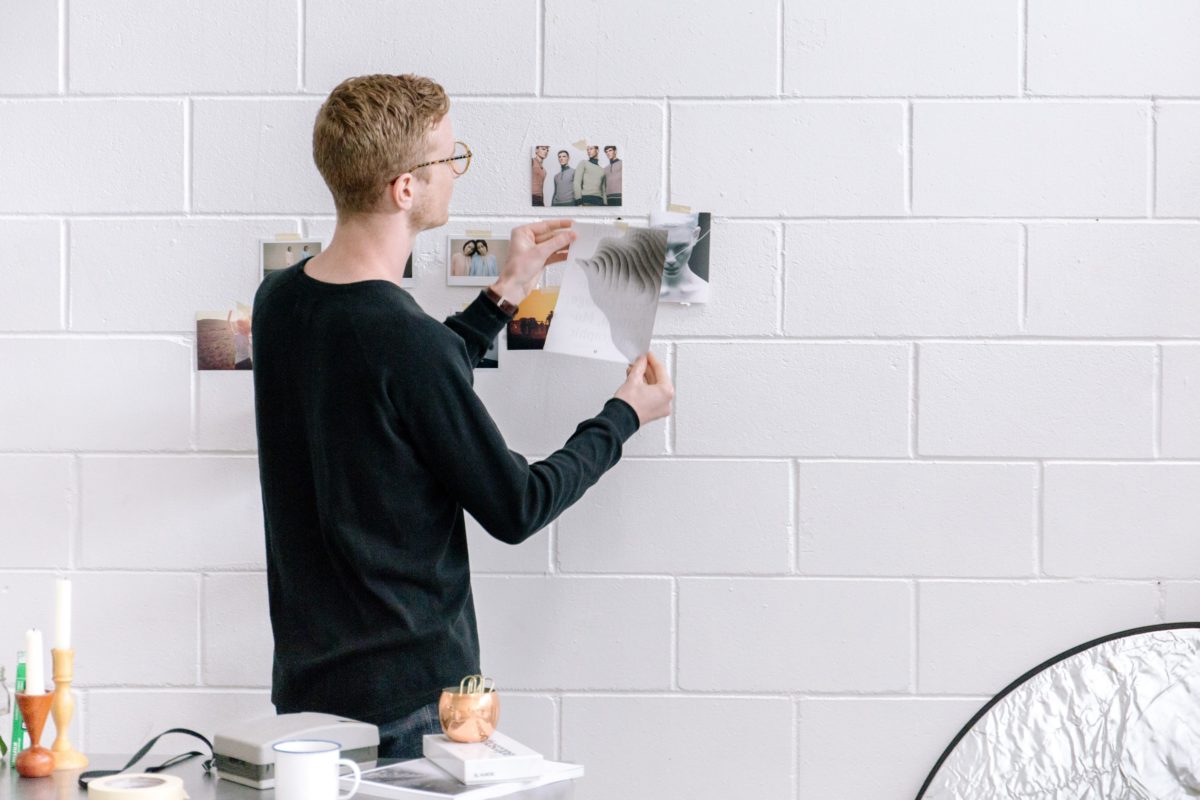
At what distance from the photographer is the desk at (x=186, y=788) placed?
50.8 inches

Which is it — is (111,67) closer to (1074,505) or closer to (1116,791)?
(1074,505)

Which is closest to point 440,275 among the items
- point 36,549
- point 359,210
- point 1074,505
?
point 359,210

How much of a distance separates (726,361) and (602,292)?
0.28 meters

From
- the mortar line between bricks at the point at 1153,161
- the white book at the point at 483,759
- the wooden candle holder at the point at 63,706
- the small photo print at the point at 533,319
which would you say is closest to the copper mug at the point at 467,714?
the white book at the point at 483,759

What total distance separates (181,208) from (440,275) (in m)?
0.50

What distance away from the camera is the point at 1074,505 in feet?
6.86

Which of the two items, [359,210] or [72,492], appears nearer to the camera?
[359,210]

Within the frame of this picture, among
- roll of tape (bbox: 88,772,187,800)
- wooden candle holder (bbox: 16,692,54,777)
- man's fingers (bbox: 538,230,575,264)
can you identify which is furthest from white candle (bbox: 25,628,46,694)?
man's fingers (bbox: 538,230,575,264)

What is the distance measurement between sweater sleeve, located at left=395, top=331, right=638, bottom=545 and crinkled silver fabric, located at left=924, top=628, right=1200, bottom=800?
1.00 m

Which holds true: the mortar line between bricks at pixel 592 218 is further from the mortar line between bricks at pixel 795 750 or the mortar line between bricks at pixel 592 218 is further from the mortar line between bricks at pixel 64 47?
the mortar line between bricks at pixel 795 750

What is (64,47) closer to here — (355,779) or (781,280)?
(781,280)

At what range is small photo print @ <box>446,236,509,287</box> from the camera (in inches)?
81.9

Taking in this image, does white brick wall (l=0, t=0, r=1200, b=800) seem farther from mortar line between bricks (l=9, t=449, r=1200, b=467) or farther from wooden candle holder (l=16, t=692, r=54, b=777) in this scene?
wooden candle holder (l=16, t=692, r=54, b=777)

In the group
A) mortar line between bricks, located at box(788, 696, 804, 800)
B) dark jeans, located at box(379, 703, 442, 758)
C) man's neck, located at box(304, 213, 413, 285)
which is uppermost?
man's neck, located at box(304, 213, 413, 285)
